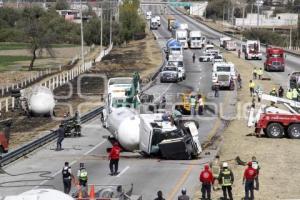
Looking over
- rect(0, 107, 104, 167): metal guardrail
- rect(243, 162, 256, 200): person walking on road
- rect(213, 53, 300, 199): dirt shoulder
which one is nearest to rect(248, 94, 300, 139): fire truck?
rect(213, 53, 300, 199): dirt shoulder

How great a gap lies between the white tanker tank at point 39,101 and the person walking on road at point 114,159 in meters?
18.2

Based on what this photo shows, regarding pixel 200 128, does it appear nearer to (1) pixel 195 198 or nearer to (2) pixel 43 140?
(2) pixel 43 140

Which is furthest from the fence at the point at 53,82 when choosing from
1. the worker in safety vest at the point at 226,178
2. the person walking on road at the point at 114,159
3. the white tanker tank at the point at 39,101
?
the worker in safety vest at the point at 226,178

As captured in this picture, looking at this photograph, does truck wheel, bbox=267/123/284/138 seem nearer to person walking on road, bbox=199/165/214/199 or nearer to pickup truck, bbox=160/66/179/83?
person walking on road, bbox=199/165/214/199

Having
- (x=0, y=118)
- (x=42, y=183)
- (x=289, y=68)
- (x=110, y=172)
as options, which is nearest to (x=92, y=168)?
(x=110, y=172)

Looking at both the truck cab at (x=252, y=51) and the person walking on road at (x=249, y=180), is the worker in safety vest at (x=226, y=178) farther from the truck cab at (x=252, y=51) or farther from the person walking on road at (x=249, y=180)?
the truck cab at (x=252, y=51)

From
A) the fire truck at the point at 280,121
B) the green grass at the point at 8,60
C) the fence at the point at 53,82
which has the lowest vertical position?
the green grass at the point at 8,60

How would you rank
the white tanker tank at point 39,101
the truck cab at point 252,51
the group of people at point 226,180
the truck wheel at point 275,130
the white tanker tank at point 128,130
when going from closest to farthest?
the group of people at point 226,180
the white tanker tank at point 128,130
the truck wheel at point 275,130
the white tanker tank at point 39,101
the truck cab at point 252,51

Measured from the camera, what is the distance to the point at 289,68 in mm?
79688

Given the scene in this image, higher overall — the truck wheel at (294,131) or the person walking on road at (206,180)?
the person walking on road at (206,180)

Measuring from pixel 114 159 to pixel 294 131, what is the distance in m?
12.7

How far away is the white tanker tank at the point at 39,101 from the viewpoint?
4356 cm

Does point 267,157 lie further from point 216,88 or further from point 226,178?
point 216,88

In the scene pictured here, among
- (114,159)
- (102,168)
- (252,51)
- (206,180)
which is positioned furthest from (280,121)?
(252,51)
